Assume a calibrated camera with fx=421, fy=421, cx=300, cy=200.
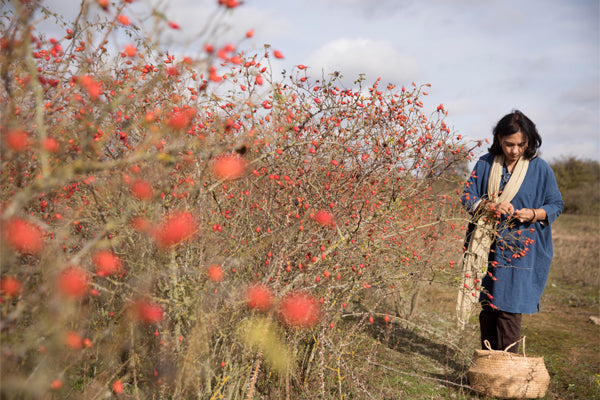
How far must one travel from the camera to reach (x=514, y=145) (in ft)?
10.1

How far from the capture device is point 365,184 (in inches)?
117

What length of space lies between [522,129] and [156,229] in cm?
267

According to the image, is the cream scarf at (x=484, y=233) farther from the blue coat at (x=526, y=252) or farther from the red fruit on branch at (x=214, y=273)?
the red fruit on branch at (x=214, y=273)

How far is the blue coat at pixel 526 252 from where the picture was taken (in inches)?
121

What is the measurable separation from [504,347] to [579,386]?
87cm

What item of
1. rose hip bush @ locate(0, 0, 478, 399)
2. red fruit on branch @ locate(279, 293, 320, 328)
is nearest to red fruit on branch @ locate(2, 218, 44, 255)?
rose hip bush @ locate(0, 0, 478, 399)

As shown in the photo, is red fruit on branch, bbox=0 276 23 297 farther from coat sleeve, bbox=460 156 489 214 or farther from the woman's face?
the woman's face

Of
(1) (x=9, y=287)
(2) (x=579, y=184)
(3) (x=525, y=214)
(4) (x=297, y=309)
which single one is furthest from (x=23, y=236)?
Result: (2) (x=579, y=184)

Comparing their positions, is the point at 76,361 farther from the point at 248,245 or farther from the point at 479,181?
the point at 479,181

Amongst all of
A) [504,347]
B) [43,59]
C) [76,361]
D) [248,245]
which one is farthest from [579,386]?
[43,59]

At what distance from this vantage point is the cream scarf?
10.3 ft

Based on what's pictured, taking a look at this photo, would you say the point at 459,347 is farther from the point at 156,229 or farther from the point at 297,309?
the point at 156,229

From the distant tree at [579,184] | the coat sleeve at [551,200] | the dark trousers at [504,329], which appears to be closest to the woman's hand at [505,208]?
the coat sleeve at [551,200]

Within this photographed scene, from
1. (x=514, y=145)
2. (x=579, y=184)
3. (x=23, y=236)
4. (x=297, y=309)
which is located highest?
(x=579, y=184)
